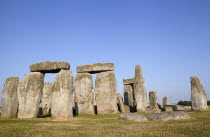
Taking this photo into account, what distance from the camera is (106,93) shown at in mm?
16203

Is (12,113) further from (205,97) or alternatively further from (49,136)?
(205,97)

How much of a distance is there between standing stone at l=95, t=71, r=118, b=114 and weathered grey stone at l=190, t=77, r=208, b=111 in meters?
6.02

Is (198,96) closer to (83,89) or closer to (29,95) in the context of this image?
(83,89)

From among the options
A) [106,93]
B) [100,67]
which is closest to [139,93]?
[106,93]

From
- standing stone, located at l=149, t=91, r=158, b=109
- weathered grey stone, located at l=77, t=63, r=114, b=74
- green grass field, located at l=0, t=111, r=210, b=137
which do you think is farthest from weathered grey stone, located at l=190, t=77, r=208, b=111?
green grass field, located at l=0, t=111, r=210, b=137

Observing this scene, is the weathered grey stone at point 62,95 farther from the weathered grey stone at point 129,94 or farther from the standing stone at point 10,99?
the weathered grey stone at point 129,94

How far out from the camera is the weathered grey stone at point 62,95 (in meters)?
11.8

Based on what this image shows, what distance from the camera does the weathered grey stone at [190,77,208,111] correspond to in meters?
15.0

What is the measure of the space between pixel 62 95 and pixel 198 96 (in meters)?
10.2

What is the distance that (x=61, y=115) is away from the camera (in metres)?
11.7

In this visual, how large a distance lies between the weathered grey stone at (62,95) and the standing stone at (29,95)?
104 centimetres

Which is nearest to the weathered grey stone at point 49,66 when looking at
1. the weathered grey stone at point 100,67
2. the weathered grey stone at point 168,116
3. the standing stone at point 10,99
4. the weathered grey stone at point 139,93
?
the standing stone at point 10,99

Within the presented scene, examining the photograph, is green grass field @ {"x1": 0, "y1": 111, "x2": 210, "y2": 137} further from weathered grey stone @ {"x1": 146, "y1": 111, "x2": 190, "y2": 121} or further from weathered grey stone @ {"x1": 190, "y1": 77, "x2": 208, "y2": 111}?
weathered grey stone @ {"x1": 190, "y1": 77, "x2": 208, "y2": 111}

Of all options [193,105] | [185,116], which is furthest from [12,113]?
[193,105]
